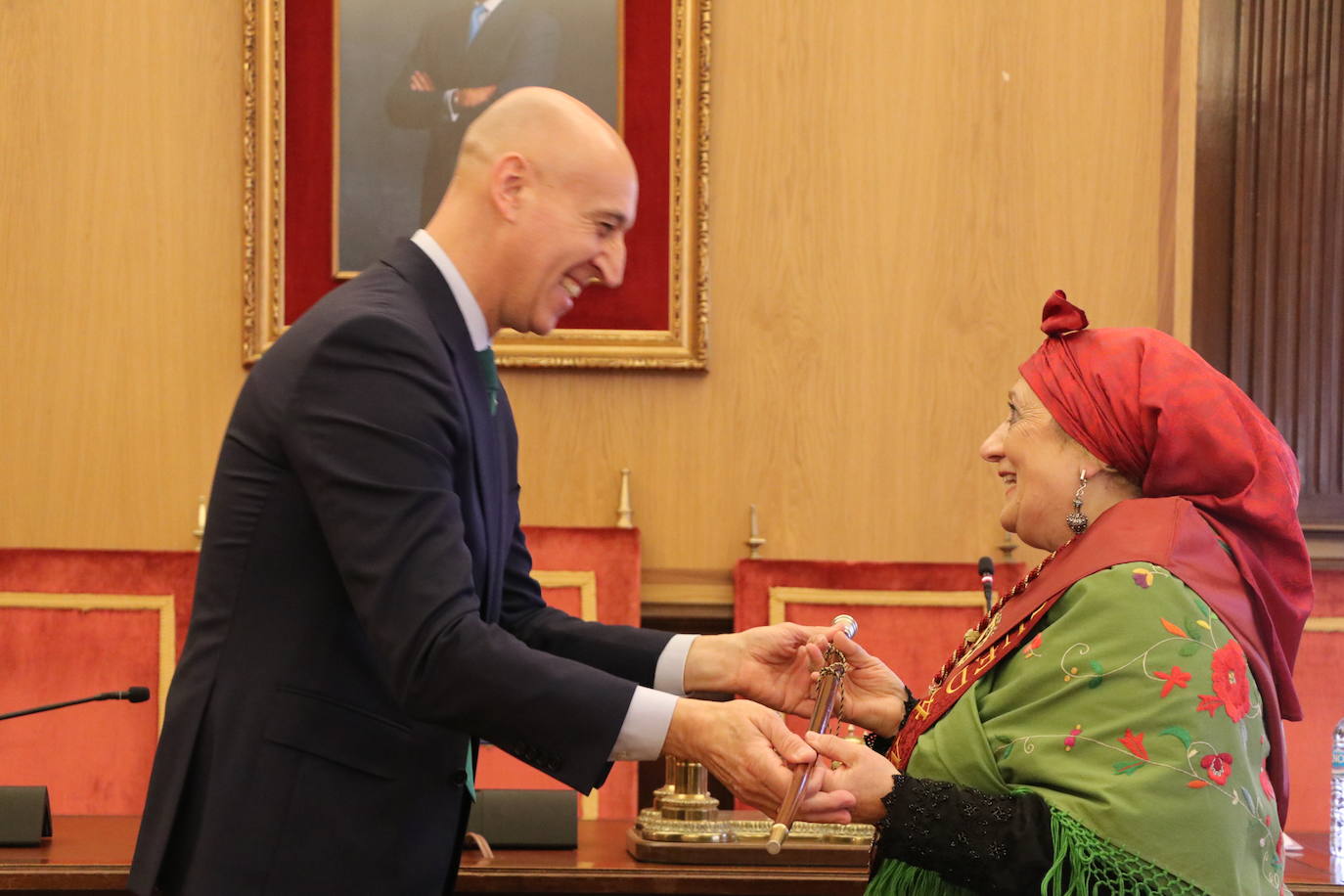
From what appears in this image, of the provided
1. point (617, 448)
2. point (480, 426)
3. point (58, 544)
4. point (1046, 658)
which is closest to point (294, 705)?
point (480, 426)

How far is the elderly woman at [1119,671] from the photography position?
186 cm

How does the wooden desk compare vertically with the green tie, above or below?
below

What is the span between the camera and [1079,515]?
7.20 ft

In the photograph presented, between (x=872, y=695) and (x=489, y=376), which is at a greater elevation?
(x=489, y=376)

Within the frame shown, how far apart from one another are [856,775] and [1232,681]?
0.53m

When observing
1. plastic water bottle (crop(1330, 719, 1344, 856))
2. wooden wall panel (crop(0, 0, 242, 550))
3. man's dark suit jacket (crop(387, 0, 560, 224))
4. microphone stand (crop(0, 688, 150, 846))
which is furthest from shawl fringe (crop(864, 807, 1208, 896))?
wooden wall panel (crop(0, 0, 242, 550))

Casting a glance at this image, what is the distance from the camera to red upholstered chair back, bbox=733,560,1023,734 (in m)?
3.91

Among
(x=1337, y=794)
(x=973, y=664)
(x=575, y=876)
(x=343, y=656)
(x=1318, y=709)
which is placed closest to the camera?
(x=343, y=656)

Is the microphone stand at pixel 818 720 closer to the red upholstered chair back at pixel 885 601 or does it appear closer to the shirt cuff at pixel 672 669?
the shirt cuff at pixel 672 669

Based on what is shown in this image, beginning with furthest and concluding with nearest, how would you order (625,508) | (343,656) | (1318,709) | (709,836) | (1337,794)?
(625,508), (1318,709), (1337,794), (709,836), (343,656)

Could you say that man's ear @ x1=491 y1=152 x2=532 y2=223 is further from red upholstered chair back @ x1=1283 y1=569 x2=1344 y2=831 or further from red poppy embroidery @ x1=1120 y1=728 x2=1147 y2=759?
red upholstered chair back @ x1=1283 y1=569 x2=1344 y2=831

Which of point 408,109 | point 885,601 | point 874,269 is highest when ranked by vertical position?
point 408,109

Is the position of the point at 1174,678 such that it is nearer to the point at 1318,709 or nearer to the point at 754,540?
the point at 1318,709

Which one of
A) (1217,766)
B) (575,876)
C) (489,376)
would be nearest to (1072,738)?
(1217,766)
